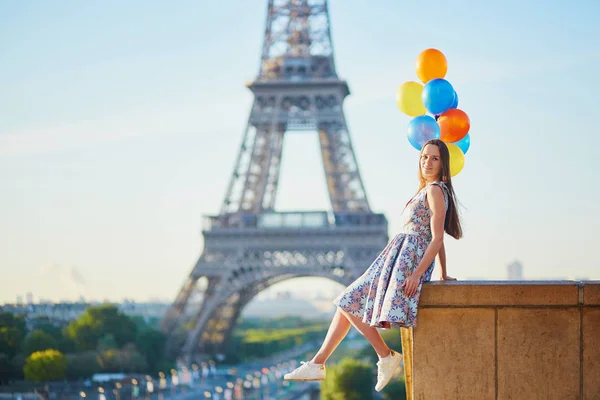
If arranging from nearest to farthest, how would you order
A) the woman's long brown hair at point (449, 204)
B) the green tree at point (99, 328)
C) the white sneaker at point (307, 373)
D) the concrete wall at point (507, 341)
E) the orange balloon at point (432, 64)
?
the concrete wall at point (507, 341) < the woman's long brown hair at point (449, 204) < the white sneaker at point (307, 373) < the orange balloon at point (432, 64) < the green tree at point (99, 328)

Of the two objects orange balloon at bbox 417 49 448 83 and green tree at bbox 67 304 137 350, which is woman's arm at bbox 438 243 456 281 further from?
green tree at bbox 67 304 137 350

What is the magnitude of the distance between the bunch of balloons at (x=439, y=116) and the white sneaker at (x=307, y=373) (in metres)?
2.91

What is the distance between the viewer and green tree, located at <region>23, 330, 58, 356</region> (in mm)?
54572

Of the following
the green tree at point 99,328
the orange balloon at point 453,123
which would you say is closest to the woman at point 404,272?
the orange balloon at point 453,123

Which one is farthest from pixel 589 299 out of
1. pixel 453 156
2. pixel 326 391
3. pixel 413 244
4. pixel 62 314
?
pixel 62 314

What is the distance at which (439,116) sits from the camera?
13367mm

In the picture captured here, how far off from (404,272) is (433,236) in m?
0.43

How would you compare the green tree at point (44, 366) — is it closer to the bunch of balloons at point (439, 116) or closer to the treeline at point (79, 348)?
the treeline at point (79, 348)

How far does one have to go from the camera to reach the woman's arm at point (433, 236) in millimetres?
10086

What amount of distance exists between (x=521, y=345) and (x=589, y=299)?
2.28 feet

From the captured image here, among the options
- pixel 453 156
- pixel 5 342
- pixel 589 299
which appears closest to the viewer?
pixel 589 299

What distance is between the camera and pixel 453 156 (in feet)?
43.1

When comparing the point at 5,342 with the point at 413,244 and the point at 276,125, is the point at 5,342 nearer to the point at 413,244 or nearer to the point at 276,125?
the point at 276,125

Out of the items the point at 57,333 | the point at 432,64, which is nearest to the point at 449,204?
the point at 432,64
